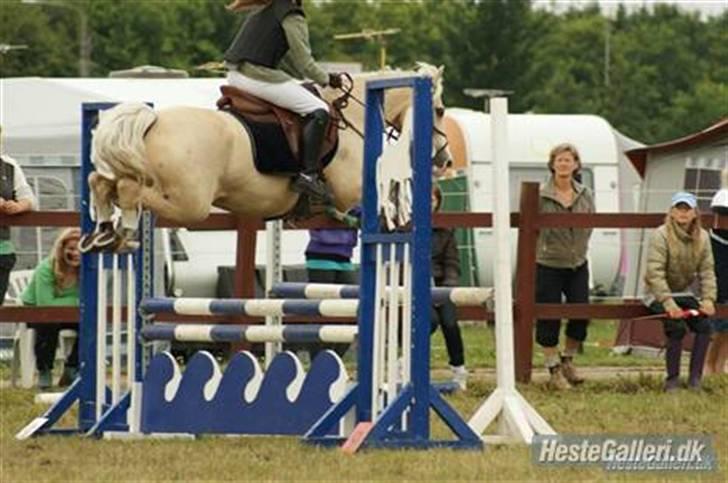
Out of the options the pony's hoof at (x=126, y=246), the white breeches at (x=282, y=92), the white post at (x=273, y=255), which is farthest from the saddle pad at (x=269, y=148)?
the white post at (x=273, y=255)

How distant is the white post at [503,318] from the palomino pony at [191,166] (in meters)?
0.36

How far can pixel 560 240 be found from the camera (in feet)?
48.7

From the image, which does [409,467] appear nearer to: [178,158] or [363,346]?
[363,346]

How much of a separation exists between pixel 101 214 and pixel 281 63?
123 centimetres

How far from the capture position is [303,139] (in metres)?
11.2

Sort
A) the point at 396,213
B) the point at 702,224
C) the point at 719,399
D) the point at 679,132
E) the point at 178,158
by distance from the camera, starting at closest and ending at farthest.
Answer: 1. the point at 396,213
2. the point at 178,158
3. the point at 719,399
4. the point at 702,224
5. the point at 679,132

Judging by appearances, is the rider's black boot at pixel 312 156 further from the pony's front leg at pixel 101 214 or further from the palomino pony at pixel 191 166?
the pony's front leg at pixel 101 214

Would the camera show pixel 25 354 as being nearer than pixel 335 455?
No

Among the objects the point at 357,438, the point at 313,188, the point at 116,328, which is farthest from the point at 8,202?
the point at 357,438

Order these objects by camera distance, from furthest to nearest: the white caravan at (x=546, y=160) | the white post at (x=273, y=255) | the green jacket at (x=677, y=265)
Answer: the white caravan at (x=546, y=160) → the green jacket at (x=677, y=265) → the white post at (x=273, y=255)

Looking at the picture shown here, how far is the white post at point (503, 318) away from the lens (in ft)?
34.0

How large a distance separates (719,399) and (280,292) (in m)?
3.20

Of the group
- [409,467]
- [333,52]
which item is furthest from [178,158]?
[333,52]

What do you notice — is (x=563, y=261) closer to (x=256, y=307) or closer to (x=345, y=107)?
(x=345, y=107)
